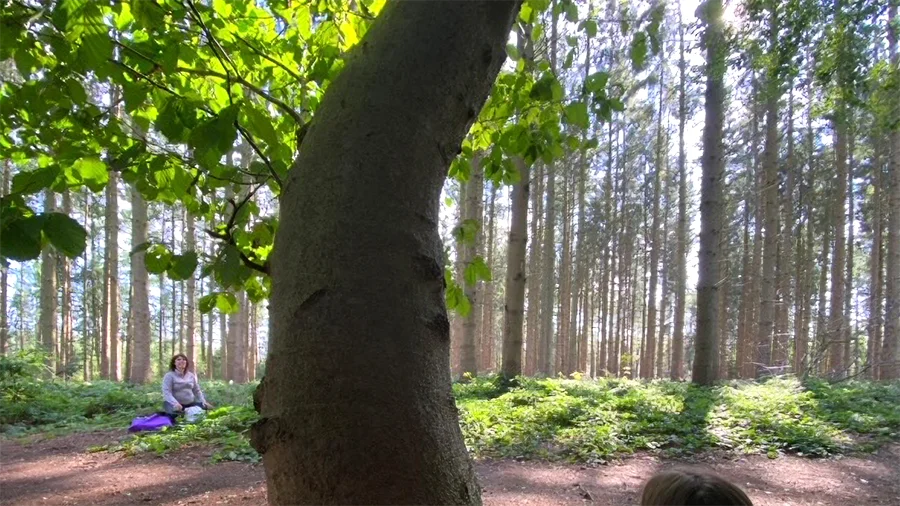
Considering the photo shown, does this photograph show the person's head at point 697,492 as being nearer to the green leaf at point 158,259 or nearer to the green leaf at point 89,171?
the green leaf at point 158,259

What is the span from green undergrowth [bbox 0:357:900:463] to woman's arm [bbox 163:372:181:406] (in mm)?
549

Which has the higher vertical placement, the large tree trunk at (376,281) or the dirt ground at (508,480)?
the large tree trunk at (376,281)

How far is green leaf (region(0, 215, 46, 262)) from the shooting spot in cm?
96

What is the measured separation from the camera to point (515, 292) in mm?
10000

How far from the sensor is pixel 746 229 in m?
24.4

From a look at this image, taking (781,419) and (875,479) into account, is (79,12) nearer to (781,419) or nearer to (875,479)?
(875,479)

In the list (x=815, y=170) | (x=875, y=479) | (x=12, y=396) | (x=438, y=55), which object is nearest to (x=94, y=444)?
(x=12, y=396)

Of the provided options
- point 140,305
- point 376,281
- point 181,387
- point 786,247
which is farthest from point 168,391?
point 786,247

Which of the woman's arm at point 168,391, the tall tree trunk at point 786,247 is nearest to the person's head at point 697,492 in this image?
the woman's arm at point 168,391

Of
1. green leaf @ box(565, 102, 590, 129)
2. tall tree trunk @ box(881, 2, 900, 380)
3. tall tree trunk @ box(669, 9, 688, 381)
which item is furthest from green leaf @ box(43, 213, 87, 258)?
tall tree trunk @ box(669, 9, 688, 381)

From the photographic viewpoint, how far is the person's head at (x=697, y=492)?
1408mm

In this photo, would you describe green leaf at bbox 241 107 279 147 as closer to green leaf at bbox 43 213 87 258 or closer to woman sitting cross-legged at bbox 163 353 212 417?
green leaf at bbox 43 213 87 258

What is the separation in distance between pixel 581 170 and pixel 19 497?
21536 millimetres

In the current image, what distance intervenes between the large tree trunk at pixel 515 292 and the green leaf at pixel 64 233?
9.12 m
